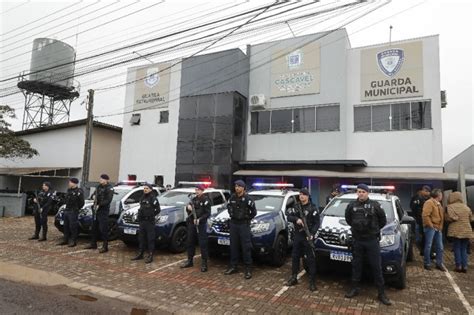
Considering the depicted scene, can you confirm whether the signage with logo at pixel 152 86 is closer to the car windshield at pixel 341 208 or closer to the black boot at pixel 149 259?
the black boot at pixel 149 259

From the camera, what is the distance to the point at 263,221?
7.50 meters

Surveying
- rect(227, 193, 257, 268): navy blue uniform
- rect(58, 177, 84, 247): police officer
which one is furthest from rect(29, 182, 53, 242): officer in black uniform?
rect(227, 193, 257, 268): navy blue uniform

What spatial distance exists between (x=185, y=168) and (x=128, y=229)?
982 cm

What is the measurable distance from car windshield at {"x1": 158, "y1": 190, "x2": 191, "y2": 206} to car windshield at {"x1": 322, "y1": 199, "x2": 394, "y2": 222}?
3971 mm

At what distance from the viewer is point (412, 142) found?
50.5 ft

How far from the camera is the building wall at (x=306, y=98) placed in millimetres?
16797

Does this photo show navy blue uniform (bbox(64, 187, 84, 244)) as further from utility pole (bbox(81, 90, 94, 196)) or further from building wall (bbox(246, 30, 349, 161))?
A: building wall (bbox(246, 30, 349, 161))

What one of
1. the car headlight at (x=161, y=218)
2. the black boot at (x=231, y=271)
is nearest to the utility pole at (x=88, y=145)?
the car headlight at (x=161, y=218)

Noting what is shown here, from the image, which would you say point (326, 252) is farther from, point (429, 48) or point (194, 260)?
point (429, 48)

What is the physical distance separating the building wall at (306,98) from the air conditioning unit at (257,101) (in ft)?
1.24

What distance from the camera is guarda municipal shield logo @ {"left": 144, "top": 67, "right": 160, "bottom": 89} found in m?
21.1

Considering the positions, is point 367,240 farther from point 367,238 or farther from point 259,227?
point 259,227

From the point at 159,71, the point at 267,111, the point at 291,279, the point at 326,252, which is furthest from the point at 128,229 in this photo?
the point at 159,71

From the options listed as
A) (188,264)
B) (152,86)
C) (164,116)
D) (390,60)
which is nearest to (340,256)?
(188,264)
